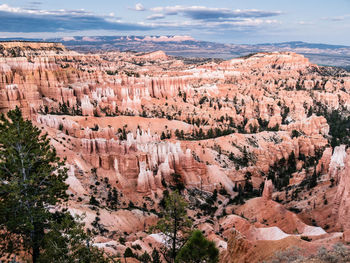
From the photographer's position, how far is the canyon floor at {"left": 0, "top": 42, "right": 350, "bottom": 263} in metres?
27.8

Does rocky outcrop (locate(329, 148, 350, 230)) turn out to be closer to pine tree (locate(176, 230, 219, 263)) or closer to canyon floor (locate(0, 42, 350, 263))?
canyon floor (locate(0, 42, 350, 263))

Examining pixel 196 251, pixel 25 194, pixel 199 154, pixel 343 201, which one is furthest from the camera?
pixel 199 154

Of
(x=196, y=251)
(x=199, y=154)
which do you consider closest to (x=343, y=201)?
(x=196, y=251)

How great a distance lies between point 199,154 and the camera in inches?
2140

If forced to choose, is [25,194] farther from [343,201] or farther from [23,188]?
[343,201]

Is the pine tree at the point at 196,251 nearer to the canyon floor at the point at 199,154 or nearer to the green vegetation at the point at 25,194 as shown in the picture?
the canyon floor at the point at 199,154

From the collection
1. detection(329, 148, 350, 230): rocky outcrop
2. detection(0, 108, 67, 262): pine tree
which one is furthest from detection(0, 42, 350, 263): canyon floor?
detection(0, 108, 67, 262): pine tree

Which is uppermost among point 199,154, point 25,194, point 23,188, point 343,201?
point 23,188

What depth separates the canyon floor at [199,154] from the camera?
27.8 metres

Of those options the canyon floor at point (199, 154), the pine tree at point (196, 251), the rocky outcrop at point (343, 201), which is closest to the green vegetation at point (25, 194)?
the canyon floor at point (199, 154)

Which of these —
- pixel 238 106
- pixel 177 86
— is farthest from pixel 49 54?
pixel 238 106

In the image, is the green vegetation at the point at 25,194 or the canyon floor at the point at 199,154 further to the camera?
the canyon floor at the point at 199,154

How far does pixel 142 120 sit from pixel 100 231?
1674 inches

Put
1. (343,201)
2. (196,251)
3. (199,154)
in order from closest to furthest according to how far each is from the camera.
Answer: (196,251)
(343,201)
(199,154)
